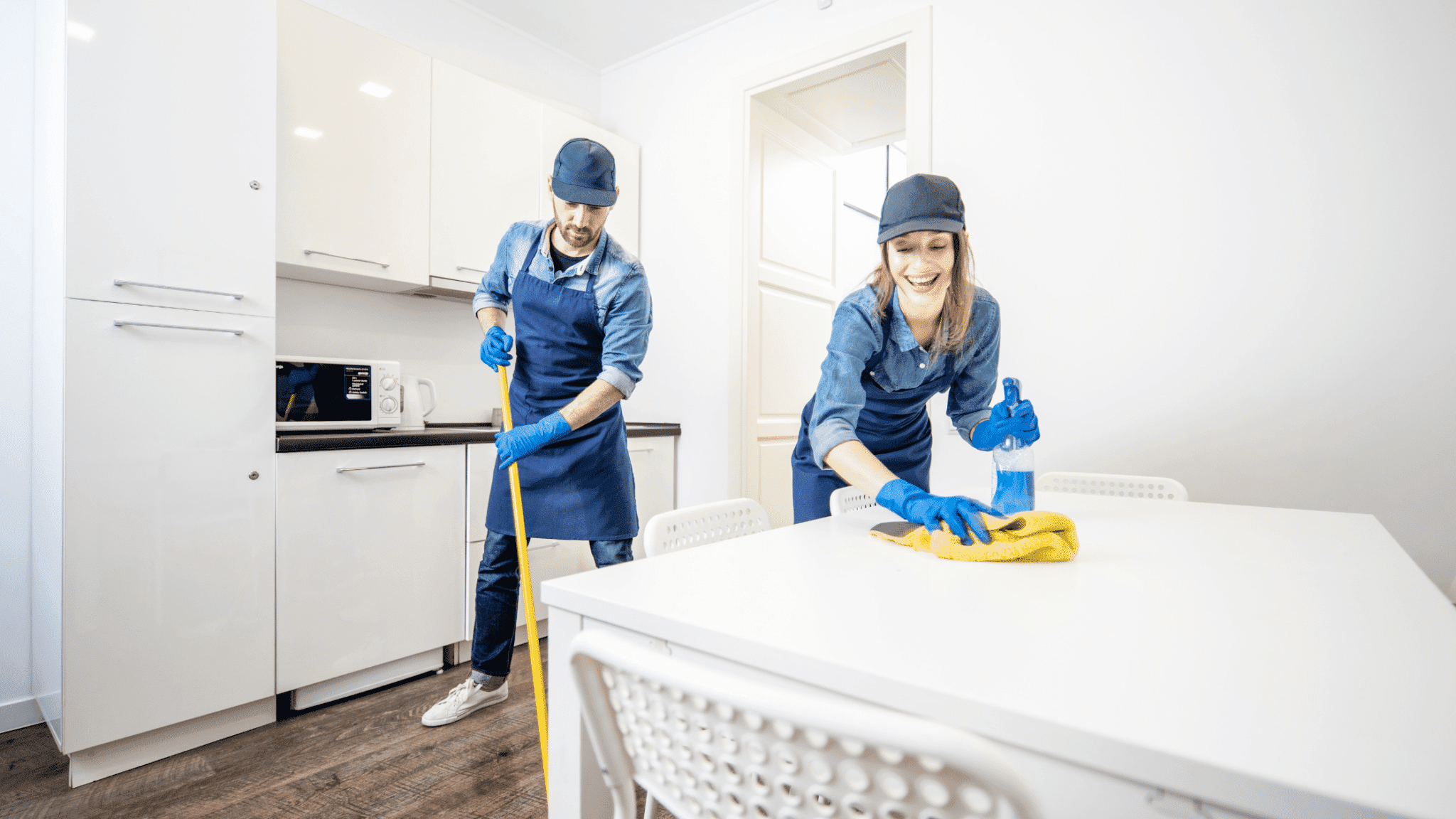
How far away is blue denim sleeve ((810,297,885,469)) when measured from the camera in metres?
1.37

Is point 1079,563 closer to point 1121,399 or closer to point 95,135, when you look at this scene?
point 1121,399

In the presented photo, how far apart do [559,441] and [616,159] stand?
5.98 feet

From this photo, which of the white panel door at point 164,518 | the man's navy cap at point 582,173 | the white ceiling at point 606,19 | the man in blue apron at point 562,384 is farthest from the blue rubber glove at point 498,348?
the white ceiling at point 606,19

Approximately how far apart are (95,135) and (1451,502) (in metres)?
3.41

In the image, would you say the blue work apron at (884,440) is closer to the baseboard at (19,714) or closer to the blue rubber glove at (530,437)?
the blue rubber glove at (530,437)

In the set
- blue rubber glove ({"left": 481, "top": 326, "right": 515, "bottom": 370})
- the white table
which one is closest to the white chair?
the white table

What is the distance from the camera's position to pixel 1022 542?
1003mm

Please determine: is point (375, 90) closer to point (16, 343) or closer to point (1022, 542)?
point (16, 343)

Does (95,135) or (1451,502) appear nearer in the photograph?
(95,135)

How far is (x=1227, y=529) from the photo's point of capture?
1.30m

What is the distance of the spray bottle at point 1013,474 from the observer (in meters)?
1.29

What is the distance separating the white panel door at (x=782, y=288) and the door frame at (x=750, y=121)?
15 millimetres

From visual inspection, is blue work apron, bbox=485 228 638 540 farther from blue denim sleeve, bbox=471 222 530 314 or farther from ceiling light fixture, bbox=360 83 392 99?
ceiling light fixture, bbox=360 83 392 99

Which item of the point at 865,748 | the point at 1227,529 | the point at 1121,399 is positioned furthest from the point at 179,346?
the point at 1121,399
